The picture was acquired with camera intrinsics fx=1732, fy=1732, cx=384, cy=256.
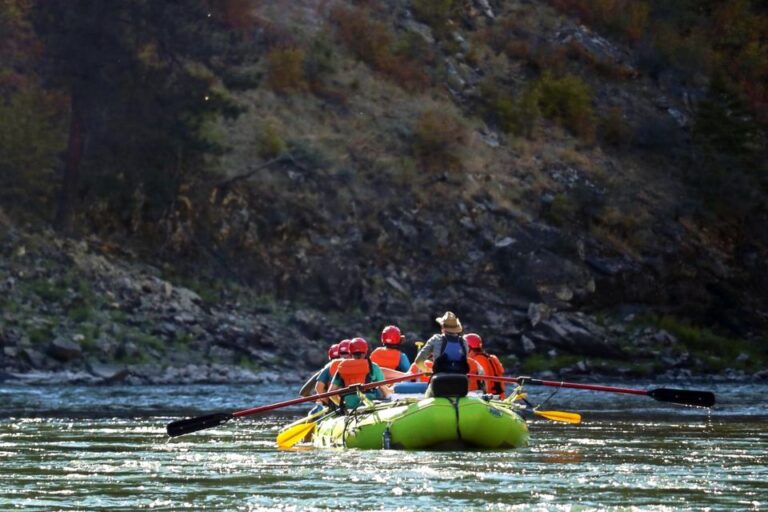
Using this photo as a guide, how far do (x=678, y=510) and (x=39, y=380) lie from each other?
22694mm

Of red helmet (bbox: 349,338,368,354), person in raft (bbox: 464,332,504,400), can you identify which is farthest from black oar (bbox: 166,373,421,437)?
person in raft (bbox: 464,332,504,400)

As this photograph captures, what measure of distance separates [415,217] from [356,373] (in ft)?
81.0

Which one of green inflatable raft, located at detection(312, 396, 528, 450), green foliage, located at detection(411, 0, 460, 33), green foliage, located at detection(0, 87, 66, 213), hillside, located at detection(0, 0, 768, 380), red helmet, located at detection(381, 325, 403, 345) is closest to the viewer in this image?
green inflatable raft, located at detection(312, 396, 528, 450)

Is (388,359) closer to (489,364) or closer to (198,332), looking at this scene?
(489,364)

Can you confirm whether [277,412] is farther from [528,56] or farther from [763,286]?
[528,56]

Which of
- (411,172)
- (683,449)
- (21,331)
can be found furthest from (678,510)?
(411,172)

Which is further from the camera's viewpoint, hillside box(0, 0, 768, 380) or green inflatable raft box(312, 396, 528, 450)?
hillside box(0, 0, 768, 380)

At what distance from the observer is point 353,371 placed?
70.7 feet

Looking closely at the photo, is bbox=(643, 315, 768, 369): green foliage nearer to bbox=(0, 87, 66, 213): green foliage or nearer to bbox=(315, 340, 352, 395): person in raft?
bbox=(0, 87, 66, 213): green foliage

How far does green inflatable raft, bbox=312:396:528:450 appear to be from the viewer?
1891cm

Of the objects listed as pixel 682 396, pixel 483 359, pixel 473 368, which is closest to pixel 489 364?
pixel 483 359

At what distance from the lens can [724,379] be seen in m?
40.8

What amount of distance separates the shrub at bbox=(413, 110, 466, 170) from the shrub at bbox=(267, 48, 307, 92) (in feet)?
12.3

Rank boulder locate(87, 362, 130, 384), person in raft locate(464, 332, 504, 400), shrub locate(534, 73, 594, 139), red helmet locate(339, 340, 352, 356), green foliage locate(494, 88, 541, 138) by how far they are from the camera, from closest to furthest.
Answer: red helmet locate(339, 340, 352, 356)
person in raft locate(464, 332, 504, 400)
boulder locate(87, 362, 130, 384)
green foliage locate(494, 88, 541, 138)
shrub locate(534, 73, 594, 139)
